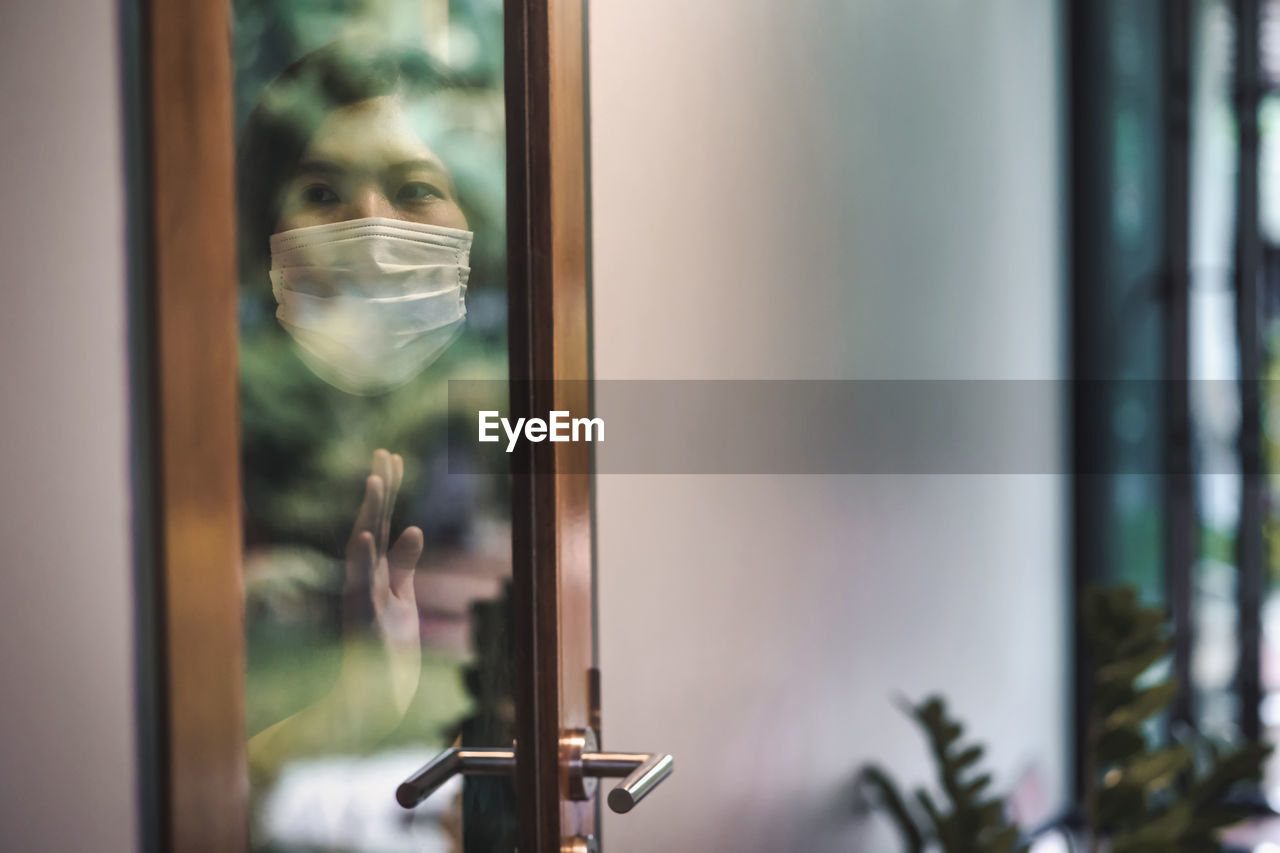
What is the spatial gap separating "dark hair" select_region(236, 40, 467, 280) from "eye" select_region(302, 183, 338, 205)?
0.02m

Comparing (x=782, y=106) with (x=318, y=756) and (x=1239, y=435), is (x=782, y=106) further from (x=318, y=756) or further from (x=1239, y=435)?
(x=1239, y=435)

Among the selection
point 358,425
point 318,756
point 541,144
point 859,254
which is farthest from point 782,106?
point 318,756

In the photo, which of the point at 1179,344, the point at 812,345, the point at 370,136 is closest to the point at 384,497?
the point at 370,136

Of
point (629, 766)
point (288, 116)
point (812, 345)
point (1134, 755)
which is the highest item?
point (288, 116)

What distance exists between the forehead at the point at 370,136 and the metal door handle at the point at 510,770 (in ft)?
1.42

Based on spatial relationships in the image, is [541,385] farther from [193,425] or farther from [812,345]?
[812,345]

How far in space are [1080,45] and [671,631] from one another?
6.17 feet

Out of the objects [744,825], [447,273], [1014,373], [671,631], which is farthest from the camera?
[1014,373]

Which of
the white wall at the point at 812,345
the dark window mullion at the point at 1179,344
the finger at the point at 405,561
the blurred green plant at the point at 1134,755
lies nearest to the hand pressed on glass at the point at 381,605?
the finger at the point at 405,561

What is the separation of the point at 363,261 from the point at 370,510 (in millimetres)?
169

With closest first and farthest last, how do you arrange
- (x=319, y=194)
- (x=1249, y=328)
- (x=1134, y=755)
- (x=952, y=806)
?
(x=319, y=194) < (x=1134, y=755) < (x=952, y=806) < (x=1249, y=328)

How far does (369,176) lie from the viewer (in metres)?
0.69

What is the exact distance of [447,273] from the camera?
29.5 inches

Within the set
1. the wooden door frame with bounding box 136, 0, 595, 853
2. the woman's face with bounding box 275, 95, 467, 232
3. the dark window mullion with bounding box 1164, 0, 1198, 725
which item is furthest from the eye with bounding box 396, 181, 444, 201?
the dark window mullion with bounding box 1164, 0, 1198, 725
